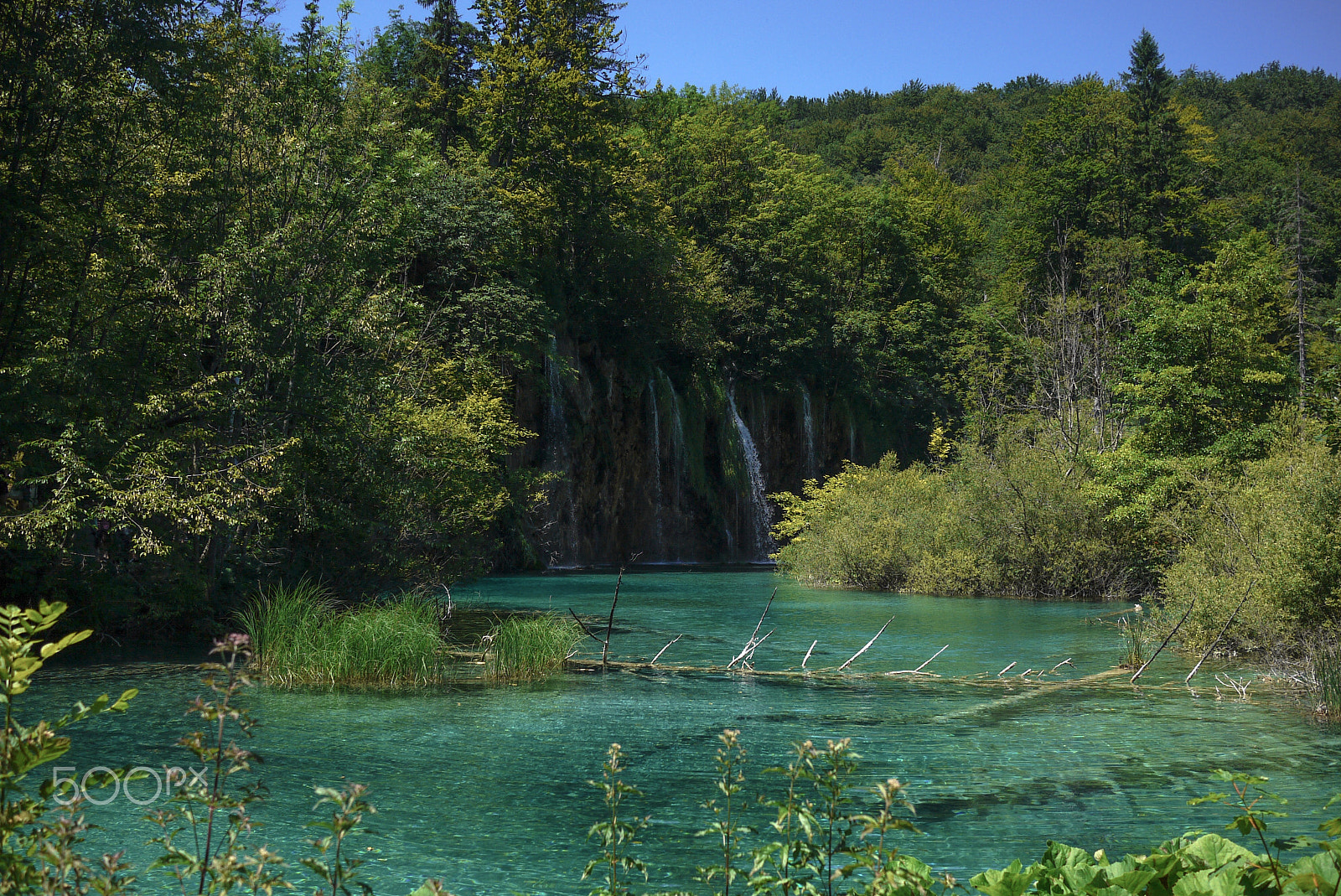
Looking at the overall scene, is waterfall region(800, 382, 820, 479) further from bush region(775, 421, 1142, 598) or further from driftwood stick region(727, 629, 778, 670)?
driftwood stick region(727, 629, 778, 670)

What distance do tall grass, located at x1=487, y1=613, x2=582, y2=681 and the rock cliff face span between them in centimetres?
1965

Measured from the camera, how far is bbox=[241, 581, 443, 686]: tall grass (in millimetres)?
11836

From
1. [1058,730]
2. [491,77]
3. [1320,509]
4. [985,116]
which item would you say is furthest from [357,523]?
[985,116]

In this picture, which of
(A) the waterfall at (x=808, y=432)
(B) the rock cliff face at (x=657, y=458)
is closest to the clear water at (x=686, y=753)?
(B) the rock cliff face at (x=657, y=458)

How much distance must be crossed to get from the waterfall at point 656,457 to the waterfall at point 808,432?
29.2 ft

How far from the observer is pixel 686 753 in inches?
354

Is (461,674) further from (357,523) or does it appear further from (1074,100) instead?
(1074,100)

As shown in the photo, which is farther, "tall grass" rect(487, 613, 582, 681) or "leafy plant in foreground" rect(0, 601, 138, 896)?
"tall grass" rect(487, 613, 582, 681)

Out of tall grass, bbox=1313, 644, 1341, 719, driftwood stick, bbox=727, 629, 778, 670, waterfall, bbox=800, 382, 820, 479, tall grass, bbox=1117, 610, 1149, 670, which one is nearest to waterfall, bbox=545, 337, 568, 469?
waterfall, bbox=800, 382, 820, 479

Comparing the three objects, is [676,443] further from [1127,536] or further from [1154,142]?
[1154,142]

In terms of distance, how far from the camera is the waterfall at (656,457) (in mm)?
39875

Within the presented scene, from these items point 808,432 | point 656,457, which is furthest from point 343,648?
point 808,432

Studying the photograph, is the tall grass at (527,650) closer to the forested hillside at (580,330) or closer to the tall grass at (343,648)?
the tall grass at (343,648)

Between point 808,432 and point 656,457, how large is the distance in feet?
31.1
